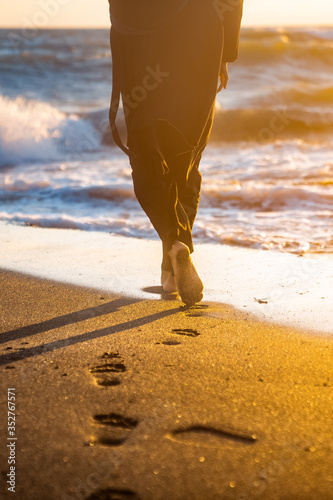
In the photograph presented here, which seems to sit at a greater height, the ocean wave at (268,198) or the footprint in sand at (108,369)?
the footprint in sand at (108,369)

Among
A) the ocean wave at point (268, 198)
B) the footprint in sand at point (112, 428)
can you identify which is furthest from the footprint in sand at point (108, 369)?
the ocean wave at point (268, 198)

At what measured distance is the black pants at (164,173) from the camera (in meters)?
2.49

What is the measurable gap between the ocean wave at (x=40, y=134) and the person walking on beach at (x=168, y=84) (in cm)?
765

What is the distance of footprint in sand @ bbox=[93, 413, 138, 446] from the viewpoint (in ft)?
4.76

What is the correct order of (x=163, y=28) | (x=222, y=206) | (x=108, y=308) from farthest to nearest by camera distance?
(x=222, y=206), (x=108, y=308), (x=163, y=28)

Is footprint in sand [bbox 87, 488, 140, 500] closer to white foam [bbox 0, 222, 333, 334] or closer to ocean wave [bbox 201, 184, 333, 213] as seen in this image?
white foam [bbox 0, 222, 333, 334]

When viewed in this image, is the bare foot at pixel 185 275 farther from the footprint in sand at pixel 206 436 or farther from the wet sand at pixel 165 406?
the footprint in sand at pixel 206 436

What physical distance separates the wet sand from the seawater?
71.4 inches

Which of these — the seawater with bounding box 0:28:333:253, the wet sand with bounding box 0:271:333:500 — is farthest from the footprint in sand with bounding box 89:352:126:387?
the seawater with bounding box 0:28:333:253

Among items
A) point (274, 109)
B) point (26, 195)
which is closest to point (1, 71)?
point (274, 109)

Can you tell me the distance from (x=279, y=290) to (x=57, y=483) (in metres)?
1.75

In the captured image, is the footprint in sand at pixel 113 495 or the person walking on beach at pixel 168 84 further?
the person walking on beach at pixel 168 84

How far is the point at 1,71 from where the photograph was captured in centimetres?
2195

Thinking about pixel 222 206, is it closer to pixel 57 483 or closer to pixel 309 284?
pixel 309 284
